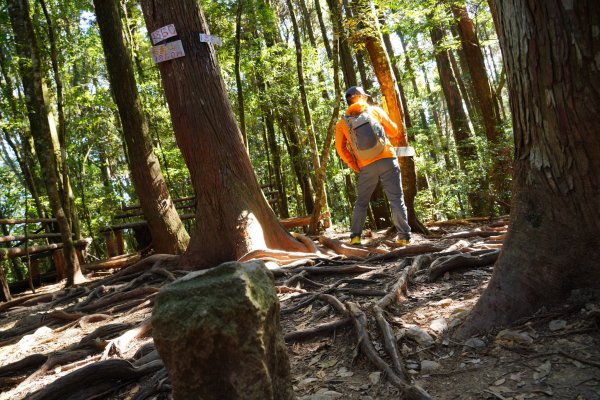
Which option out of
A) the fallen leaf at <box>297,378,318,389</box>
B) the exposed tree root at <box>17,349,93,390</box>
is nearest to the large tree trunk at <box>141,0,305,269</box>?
the exposed tree root at <box>17,349,93,390</box>

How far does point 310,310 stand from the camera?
3.85 m

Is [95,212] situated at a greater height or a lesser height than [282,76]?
lesser

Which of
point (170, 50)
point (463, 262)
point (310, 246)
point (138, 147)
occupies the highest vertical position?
point (170, 50)

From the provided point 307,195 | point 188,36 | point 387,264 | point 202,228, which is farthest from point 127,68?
point 307,195

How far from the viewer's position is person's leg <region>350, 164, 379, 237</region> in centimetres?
657

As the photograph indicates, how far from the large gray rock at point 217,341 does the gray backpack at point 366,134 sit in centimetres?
481

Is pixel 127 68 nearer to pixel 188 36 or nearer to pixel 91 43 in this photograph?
pixel 188 36

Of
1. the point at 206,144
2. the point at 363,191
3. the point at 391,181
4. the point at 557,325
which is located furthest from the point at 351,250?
the point at 557,325

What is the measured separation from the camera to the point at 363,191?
22.0 feet

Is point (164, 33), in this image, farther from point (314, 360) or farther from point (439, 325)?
point (439, 325)

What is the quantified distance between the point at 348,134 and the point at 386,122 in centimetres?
61

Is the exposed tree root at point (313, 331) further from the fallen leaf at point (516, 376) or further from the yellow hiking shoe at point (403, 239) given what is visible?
the yellow hiking shoe at point (403, 239)

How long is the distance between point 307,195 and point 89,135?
9.34 meters

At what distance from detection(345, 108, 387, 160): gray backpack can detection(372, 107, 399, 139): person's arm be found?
0.15 meters
